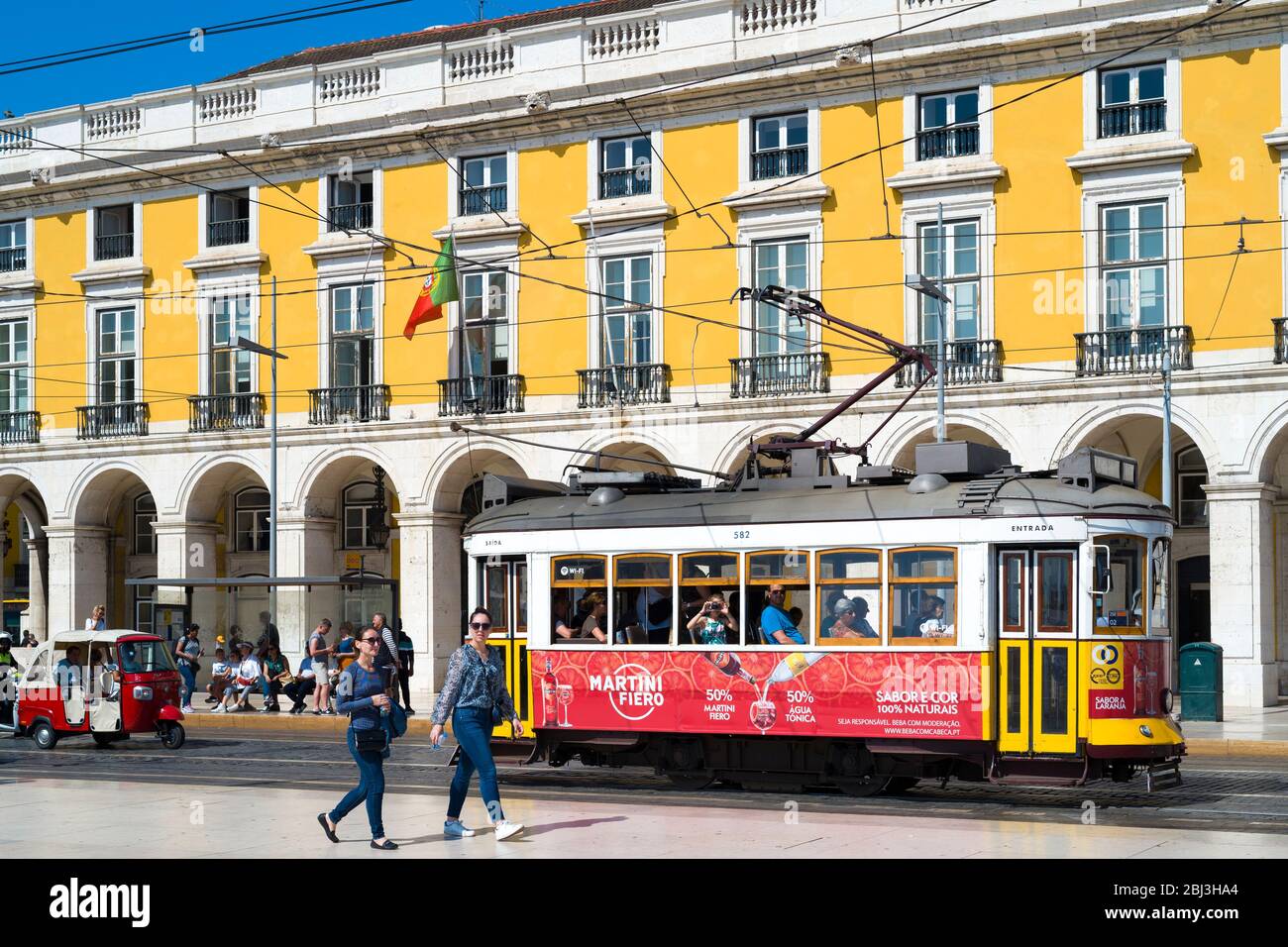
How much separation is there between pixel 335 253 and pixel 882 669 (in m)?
24.0

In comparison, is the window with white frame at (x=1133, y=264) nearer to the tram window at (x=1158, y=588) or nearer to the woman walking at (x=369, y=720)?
the tram window at (x=1158, y=588)

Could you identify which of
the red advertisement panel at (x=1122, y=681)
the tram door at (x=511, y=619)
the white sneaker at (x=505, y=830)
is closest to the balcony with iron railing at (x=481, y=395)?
the tram door at (x=511, y=619)

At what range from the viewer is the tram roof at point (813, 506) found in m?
15.8

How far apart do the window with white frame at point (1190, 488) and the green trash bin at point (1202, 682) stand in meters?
7.75

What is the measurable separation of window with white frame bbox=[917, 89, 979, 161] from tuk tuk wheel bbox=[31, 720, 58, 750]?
707 inches

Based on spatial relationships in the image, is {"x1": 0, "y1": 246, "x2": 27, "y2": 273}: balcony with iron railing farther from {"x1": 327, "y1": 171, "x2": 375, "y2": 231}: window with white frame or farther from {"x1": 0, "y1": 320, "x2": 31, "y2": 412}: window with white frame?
{"x1": 327, "y1": 171, "x2": 375, "y2": 231}: window with white frame

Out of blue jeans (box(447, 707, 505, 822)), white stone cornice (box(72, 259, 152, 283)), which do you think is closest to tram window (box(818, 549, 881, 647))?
blue jeans (box(447, 707, 505, 822))

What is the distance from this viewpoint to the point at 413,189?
36750mm

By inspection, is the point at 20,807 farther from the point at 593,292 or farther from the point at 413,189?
the point at 413,189

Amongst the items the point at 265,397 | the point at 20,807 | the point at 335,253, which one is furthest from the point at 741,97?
the point at 20,807

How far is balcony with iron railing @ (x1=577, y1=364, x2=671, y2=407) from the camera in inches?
1331

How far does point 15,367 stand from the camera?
136 feet

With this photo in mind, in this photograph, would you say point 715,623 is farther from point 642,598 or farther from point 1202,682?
point 1202,682

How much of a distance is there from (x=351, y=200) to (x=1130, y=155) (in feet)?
54.6
